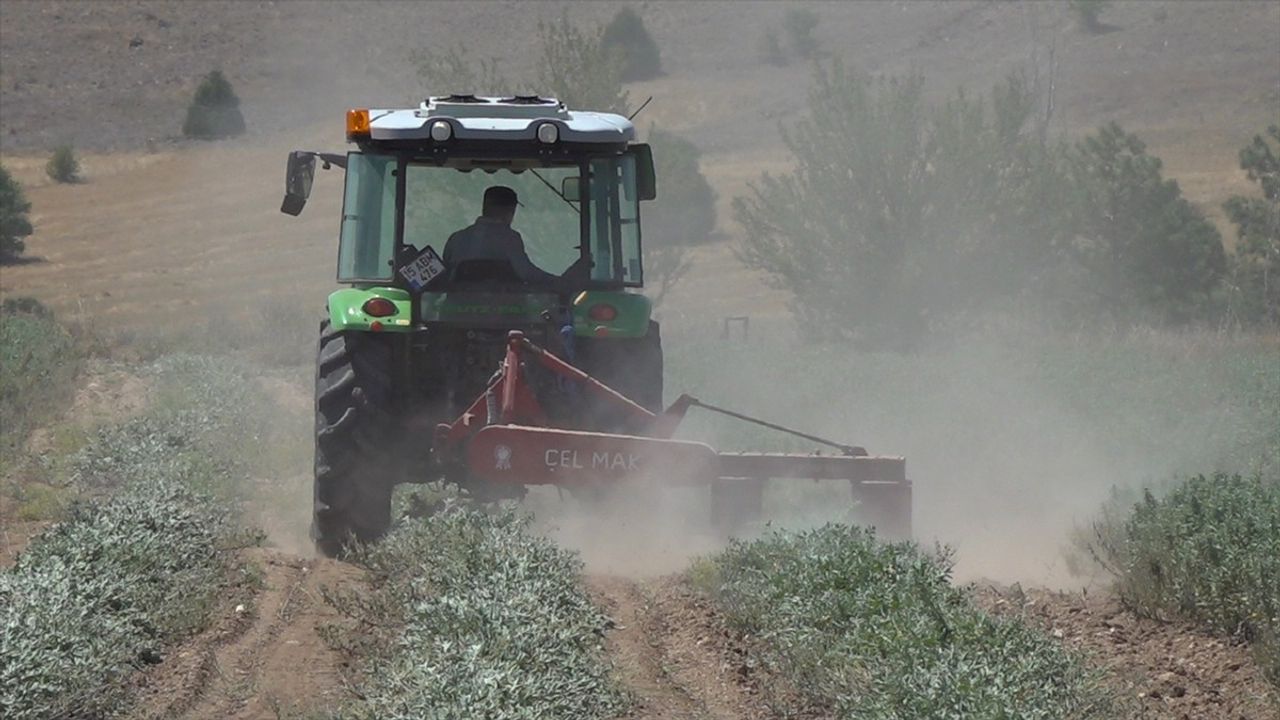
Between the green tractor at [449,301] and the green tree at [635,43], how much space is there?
176ft

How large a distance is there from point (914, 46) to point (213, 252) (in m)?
31.4

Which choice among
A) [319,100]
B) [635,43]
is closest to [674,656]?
[319,100]

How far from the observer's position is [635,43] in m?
64.4

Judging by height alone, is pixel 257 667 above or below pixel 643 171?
below

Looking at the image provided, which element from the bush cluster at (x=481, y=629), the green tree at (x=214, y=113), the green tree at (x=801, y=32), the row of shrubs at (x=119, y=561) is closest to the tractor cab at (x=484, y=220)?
the bush cluster at (x=481, y=629)

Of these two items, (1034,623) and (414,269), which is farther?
(414,269)

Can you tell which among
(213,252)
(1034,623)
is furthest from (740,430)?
(213,252)

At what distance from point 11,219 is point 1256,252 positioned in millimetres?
25952

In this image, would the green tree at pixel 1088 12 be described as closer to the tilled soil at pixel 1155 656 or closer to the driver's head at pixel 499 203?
the driver's head at pixel 499 203

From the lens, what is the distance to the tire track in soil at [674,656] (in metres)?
6.73

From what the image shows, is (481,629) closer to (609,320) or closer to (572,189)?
(609,320)

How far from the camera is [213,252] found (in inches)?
1697

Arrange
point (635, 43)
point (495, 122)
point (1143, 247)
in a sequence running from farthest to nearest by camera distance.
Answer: point (635, 43)
point (1143, 247)
point (495, 122)

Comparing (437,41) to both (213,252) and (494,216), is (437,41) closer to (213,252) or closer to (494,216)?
(213,252)
